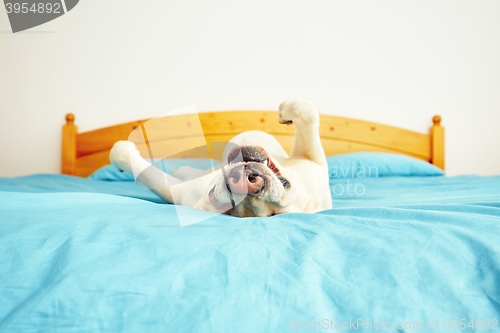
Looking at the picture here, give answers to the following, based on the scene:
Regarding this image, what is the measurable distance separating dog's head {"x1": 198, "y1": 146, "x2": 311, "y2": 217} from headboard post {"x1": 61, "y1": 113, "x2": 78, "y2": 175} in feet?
6.72

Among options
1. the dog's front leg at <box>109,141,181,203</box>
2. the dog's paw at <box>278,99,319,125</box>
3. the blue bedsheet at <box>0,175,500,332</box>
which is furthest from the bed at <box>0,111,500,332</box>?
the dog's paw at <box>278,99,319,125</box>

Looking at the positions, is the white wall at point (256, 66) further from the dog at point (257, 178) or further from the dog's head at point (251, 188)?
the dog's head at point (251, 188)

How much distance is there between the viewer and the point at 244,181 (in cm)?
79

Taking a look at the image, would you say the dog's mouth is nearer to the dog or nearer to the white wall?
the dog

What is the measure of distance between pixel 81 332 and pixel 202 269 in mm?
150

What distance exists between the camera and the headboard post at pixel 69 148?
2713 millimetres

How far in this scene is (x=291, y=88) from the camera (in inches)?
114

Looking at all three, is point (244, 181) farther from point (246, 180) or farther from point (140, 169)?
point (140, 169)

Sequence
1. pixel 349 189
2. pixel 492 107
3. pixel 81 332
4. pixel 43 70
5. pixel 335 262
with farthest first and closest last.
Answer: pixel 492 107
pixel 43 70
pixel 349 189
pixel 335 262
pixel 81 332

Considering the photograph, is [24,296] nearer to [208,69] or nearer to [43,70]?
[208,69]

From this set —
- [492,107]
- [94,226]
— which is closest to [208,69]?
[492,107]

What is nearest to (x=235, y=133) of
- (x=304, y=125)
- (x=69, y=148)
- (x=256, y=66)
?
(x=256, y=66)

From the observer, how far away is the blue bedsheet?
464mm

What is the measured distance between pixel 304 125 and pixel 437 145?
6.57 ft
